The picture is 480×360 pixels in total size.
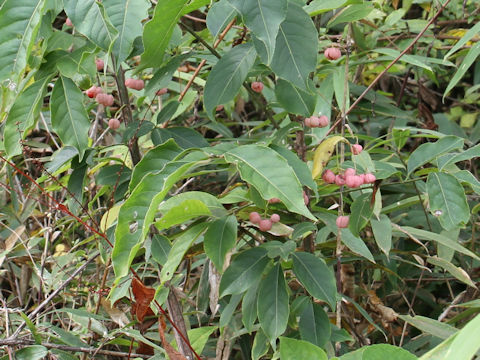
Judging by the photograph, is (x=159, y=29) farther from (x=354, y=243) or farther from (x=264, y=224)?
(x=354, y=243)

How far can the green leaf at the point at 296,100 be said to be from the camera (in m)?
1.21

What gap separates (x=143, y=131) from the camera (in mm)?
1274

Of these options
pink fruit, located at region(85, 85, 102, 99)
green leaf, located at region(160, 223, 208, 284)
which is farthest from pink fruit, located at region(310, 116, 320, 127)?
pink fruit, located at region(85, 85, 102, 99)

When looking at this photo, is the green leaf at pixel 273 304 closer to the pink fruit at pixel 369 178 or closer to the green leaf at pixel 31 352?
the pink fruit at pixel 369 178

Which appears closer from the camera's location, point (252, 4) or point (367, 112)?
point (252, 4)

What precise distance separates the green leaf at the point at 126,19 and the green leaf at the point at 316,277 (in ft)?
1.60

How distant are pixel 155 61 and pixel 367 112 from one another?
792 millimetres

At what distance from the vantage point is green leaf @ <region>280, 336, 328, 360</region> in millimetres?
856

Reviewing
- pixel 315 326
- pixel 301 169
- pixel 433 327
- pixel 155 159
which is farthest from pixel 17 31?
pixel 433 327

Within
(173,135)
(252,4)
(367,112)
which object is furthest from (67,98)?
(367,112)

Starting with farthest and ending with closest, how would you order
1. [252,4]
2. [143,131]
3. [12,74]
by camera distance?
[143,131], [12,74], [252,4]

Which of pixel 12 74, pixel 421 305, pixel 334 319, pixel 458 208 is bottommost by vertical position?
pixel 421 305

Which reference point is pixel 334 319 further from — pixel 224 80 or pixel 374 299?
pixel 224 80

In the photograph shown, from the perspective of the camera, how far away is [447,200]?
1.21 m
